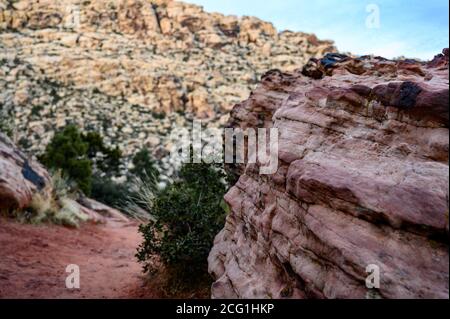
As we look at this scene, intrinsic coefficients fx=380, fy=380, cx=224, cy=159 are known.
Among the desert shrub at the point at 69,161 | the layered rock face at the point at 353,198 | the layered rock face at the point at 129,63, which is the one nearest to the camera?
the layered rock face at the point at 353,198

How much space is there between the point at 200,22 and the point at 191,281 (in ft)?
145

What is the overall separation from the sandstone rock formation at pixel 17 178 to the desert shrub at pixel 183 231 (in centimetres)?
437

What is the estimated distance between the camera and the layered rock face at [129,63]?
91.9 ft

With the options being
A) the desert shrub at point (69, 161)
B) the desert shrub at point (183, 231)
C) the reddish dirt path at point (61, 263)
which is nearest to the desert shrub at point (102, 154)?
the desert shrub at point (69, 161)

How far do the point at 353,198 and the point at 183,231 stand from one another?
3673 millimetres

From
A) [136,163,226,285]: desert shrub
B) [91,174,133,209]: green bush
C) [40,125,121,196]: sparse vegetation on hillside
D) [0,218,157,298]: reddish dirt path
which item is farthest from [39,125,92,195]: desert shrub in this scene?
[136,163,226,285]: desert shrub

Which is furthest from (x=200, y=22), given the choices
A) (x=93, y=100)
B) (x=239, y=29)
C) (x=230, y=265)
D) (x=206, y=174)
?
(x=230, y=265)

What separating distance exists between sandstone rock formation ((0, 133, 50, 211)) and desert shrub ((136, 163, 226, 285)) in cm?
437

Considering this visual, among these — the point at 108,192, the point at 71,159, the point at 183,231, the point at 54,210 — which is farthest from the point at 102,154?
the point at 183,231

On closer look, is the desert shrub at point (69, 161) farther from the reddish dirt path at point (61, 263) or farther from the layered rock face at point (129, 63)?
the layered rock face at point (129, 63)

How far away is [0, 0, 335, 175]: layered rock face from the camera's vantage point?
91.9 ft

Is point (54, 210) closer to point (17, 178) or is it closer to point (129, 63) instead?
point (17, 178)
